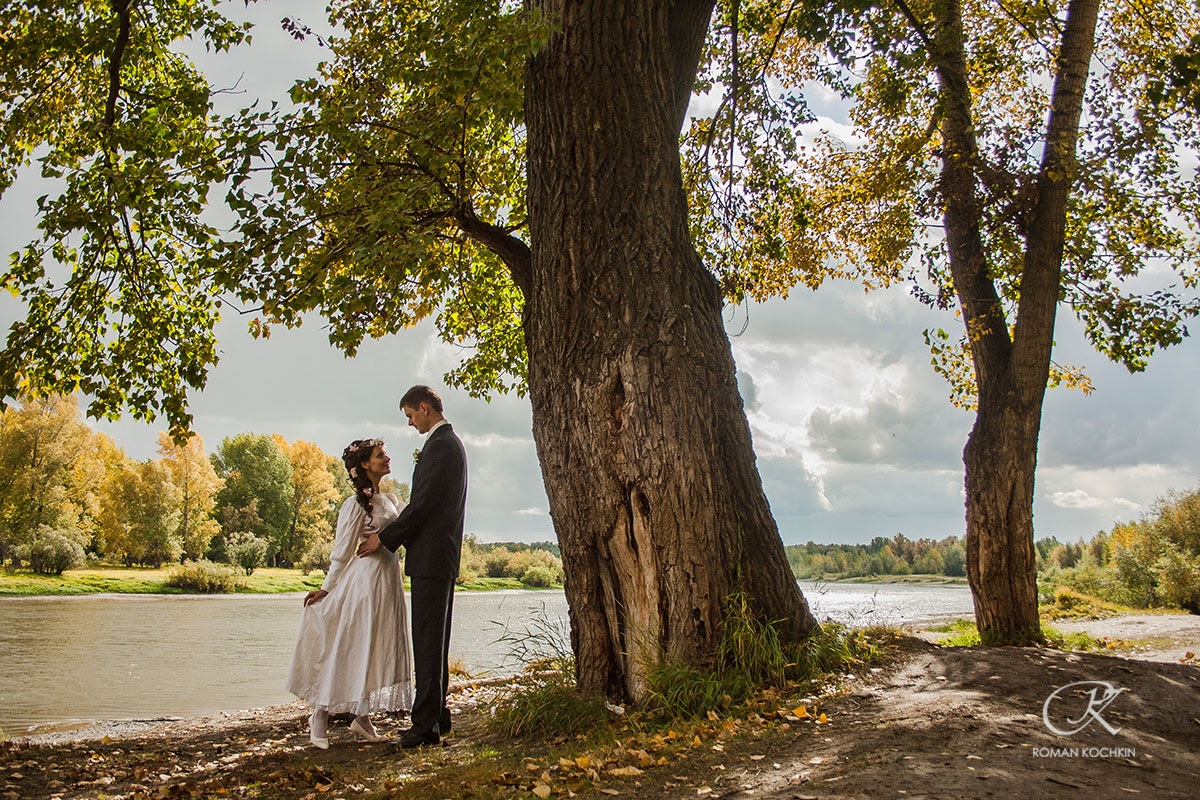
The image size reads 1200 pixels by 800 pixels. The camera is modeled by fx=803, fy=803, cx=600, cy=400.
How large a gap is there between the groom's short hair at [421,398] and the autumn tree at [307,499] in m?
52.7

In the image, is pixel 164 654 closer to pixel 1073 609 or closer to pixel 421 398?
pixel 421 398

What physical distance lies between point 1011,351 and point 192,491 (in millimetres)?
46828

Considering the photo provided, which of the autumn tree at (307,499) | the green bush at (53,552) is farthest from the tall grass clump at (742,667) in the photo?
the autumn tree at (307,499)

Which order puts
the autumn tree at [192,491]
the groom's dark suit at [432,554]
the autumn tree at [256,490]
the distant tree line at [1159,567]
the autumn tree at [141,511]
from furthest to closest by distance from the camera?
1. the autumn tree at [256,490]
2. the autumn tree at [192,491]
3. the autumn tree at [141,511]
4. the distant tree line at [1159,567]
5. the groom's dark suit at [432,554]

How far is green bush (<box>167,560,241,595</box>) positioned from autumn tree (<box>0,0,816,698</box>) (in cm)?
3582

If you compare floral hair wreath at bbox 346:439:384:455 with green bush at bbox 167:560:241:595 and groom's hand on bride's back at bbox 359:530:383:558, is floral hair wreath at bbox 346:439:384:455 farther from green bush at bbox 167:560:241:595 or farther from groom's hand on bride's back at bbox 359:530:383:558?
green bush at bbox 167:560:241:595

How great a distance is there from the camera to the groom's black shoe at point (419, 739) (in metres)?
5.67

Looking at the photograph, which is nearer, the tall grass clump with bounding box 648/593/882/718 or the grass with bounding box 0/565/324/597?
the tall grass clump with bounding box 648/593/882/718

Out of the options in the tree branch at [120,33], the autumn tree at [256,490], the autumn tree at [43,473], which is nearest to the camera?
the tree branch at [120,33]

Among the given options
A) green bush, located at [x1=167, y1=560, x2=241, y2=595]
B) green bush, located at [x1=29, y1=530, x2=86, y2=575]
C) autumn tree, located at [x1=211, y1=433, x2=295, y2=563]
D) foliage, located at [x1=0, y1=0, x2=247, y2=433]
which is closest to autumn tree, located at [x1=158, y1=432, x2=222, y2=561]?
green bush, located at [x1=167, y1=560, x2=241, y2=595]

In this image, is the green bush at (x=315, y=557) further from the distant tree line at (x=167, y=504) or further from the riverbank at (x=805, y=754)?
the riverbank at (x=805, y=754)

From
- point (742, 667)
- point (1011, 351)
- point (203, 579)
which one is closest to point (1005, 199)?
point (1011, 351)

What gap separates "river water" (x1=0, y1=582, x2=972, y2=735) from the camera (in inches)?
362

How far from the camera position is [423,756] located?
534 cm
